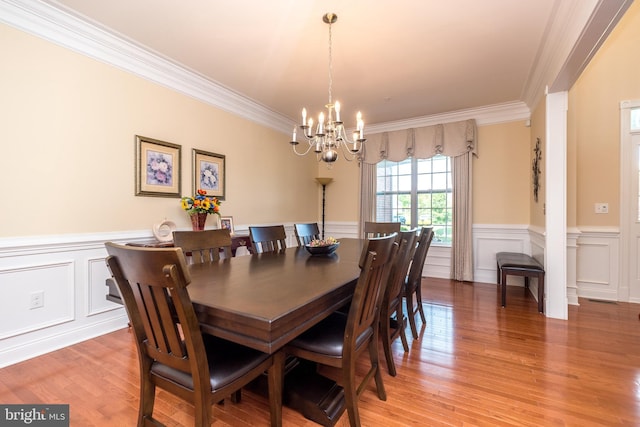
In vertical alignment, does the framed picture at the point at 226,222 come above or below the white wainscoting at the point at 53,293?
above

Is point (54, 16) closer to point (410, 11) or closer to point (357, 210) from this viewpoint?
point (410, 11)

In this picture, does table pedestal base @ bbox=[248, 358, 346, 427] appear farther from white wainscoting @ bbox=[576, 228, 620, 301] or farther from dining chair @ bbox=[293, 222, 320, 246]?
white wainscoting @ bbox=[576, 228, 620, 301]

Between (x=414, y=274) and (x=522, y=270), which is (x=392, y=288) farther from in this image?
(x=522, y=270)

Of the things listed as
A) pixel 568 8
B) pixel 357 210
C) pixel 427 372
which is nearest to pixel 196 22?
pixel 568 8

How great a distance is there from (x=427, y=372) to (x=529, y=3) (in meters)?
2.84

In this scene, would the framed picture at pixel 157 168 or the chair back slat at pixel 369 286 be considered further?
the framed picture at pixel 157 168

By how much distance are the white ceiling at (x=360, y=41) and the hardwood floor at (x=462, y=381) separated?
2.39 m

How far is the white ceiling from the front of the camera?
7.30 feet

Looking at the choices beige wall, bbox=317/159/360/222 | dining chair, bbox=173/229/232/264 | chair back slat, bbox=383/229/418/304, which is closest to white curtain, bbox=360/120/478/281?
beige wall, bbox=317/159/360/222

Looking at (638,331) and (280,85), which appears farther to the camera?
(280,85)

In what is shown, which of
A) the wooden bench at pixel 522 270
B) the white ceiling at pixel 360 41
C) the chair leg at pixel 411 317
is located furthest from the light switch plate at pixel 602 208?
the chair leg at pixel 411 317

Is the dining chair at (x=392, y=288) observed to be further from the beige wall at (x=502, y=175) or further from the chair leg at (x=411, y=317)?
the beige wall at (x=502, y=175)

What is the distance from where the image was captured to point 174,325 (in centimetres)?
111

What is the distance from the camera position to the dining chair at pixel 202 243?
1.97 meters
